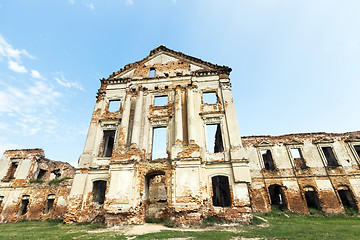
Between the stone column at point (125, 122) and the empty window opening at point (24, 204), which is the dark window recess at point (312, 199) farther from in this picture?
the empty window opening at point (24, 204)

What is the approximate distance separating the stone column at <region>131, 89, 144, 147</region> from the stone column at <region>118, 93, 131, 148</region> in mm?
612

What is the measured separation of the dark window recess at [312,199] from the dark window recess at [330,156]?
3.38 meters

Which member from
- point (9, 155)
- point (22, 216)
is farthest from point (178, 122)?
point (9, 155)

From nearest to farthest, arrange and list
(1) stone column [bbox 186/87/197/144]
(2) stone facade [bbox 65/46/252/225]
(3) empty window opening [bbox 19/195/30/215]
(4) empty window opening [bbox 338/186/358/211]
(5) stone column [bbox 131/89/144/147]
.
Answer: (2) stone facade [bbox 65/46/252/225]
(1) stone column [bbox 186/87/197/144]
(5) stone column [bbox 131/89/144/147]
(4) empty window opening [bbox 338/186/358/211]
(3) empty window opening [bbox 19/195/30/215]

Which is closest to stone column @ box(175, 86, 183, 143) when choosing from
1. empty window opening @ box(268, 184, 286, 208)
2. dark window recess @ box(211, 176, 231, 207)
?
dark window recess @ box(211, 176, 231, 207)

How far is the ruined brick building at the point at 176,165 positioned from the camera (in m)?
Answer: 10.3

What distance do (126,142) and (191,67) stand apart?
8.26 meters

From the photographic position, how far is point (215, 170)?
11.0m

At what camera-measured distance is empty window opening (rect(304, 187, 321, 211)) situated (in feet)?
48.2

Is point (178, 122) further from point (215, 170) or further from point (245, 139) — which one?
point (245, 139)

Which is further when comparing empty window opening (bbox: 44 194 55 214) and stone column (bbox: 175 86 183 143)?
empty window opening (bbox: 44 194 55 214)

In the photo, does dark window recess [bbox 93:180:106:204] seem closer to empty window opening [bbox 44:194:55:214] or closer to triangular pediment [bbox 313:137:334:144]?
empty window opening [bbox 44:194:55:214]

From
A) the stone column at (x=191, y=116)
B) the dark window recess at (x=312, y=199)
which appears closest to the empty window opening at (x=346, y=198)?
the dark window recess at (x=312, y=199)

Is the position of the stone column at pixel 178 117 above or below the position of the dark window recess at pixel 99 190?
above
